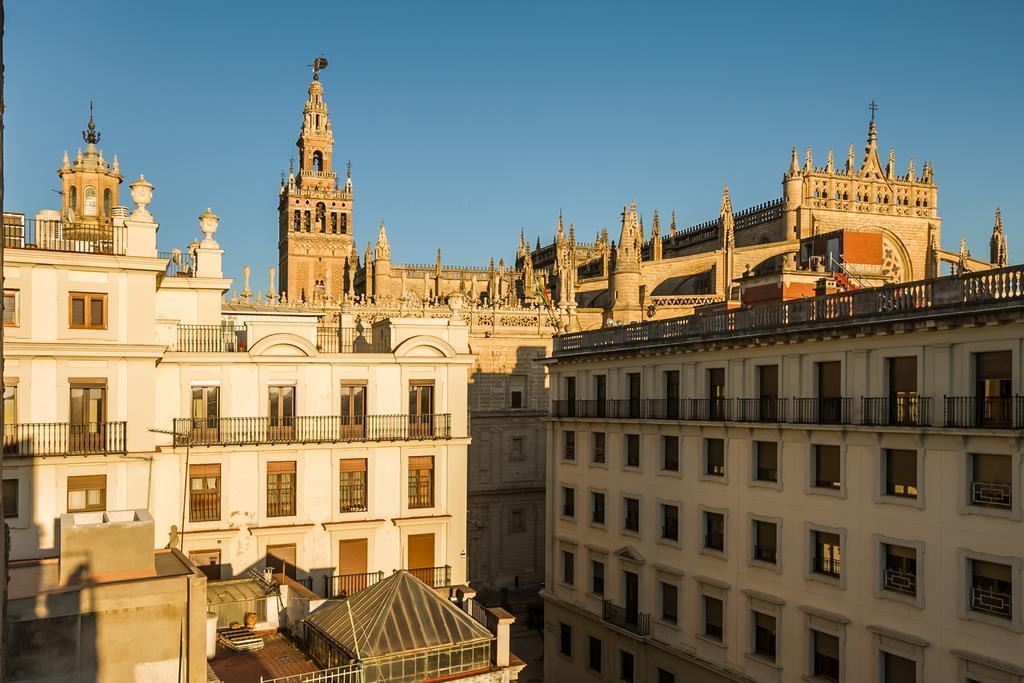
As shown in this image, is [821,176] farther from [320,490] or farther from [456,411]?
[320,490]

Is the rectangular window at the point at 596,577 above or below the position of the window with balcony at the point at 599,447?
below

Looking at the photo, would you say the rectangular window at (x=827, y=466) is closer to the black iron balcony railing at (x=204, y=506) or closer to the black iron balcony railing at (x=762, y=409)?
the black iron balcony railing at (x=762, y=409)

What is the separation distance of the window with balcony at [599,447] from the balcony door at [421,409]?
737cm

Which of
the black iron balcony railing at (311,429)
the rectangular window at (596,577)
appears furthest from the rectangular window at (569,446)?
the black iron balcony railing at (311,429)

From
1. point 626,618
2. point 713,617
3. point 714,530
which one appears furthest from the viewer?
point 626,618

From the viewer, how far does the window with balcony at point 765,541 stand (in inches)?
1107

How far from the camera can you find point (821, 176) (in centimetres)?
6581

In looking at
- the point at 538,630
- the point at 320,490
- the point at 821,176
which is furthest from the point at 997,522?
the point at 821,176

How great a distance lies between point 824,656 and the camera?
2600cm

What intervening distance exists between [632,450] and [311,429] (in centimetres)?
1191

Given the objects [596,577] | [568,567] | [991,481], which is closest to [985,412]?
[991,481]

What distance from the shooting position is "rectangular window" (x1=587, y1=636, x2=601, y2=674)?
3566 cm

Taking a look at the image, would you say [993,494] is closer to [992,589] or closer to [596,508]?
[992,589]

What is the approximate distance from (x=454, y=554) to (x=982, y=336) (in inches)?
728
